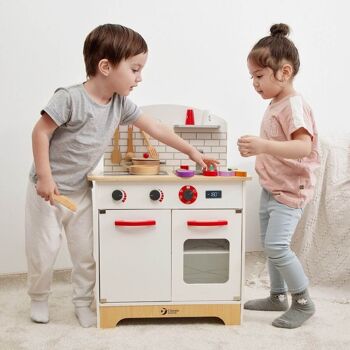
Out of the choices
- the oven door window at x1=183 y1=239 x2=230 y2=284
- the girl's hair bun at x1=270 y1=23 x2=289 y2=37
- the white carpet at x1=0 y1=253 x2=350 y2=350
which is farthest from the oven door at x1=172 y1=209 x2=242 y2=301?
the girl's hair bun at x1=270 y1=23 x2=289 y2=37

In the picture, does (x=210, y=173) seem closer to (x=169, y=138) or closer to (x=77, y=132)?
(x=169, y=138)

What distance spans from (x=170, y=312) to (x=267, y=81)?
734 mm

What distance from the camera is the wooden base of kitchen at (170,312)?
4.98 feet

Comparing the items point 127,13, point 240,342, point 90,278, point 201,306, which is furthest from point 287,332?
point 127,13

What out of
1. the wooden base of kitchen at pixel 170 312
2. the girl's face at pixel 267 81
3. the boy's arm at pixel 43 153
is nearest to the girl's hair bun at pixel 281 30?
the girl's face at pixel 267 81

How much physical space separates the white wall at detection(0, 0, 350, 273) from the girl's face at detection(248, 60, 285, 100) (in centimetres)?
61

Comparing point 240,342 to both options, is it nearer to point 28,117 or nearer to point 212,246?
point 212,246

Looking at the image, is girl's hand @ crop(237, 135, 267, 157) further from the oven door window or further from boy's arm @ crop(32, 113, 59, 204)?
boy's arm @ crop(32, 113, 59, 204)

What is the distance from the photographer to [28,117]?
1.90 meters

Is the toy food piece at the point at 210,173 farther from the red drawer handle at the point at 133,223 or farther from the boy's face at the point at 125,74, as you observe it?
the boy's face at the point at 125,74

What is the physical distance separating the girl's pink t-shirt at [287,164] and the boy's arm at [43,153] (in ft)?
2.06

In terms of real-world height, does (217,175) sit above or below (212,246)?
above

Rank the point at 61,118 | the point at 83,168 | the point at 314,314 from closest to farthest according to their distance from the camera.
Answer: the point at 61,118, the point at 83,168, the point at 314,314

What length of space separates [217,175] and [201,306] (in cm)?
39
